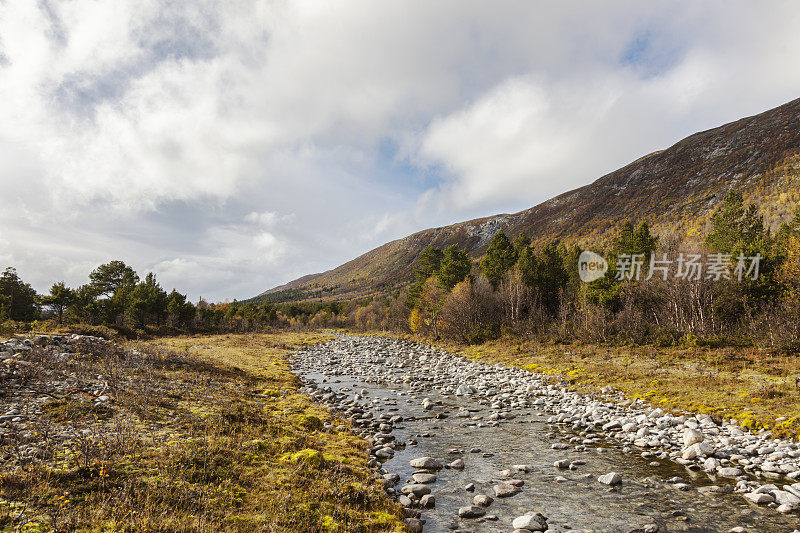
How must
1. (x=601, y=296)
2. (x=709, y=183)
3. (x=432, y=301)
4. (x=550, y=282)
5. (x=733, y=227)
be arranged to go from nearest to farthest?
(x=601, y=296) → (x=733, y=227) → (x=550, y=282) → (x=432, y=301) → (x=709, y=183)

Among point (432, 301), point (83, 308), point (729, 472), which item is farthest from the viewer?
point (432, 301)

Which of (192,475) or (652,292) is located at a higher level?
(652,292)

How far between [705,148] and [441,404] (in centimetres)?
24780

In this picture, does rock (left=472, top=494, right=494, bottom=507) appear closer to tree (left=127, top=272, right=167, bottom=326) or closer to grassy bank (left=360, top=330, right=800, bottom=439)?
grassy bank (left=360, top=330, right=800, bottom=439)

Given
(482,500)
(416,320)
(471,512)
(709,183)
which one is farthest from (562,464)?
(709,183)

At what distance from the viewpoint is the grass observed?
5.64m

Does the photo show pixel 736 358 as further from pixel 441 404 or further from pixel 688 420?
pixel 441 404

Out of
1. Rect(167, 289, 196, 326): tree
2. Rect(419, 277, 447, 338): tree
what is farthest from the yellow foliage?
Rect(167, 289, 196, 326): tree

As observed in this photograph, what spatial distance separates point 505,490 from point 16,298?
245 ft

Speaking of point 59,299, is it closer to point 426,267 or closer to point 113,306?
point 113,306

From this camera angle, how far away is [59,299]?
47.8m

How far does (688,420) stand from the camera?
12703mm

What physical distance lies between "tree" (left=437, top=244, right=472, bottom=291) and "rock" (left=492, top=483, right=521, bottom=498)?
46233 mm

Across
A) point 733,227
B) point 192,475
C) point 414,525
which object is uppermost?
point 733,227
